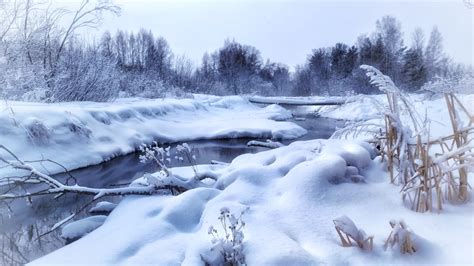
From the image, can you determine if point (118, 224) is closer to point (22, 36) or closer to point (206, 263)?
point (206, 263)

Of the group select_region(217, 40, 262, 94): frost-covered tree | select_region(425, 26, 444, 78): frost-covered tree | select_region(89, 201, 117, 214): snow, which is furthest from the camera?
select_region(217, 40, 262, 94): frost-covered tree

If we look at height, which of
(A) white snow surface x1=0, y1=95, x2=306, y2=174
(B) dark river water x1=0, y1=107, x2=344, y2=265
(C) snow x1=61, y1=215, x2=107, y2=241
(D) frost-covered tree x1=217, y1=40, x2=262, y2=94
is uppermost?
(D) frost-covered tree x1=217, y1=40, x2=262, y2=94

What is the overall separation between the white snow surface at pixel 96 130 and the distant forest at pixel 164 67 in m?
2.12

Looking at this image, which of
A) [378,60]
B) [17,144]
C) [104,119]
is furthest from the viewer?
[378,60]

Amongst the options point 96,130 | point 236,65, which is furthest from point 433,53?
point 96,130

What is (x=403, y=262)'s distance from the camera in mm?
1687

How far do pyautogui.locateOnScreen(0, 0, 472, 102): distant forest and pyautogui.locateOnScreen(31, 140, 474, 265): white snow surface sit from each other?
13.4 feet

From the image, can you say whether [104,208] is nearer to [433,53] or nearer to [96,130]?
[96,130]

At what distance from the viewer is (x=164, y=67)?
29062 millimetres

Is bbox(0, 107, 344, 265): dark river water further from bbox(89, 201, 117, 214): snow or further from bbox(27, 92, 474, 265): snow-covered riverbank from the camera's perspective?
bbox(27, 92, 474, 265): snow-covered riverbank

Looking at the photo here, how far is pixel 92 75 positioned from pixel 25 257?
40.2ft

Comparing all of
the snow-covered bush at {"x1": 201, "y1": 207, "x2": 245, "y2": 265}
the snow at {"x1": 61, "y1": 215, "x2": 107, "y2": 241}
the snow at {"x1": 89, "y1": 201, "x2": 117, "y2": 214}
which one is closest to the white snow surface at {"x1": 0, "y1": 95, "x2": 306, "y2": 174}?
the snow at {"x1": 89, "y1": 201, "x2": 117, "y2": 214}

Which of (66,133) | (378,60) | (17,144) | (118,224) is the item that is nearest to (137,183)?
(118,224)

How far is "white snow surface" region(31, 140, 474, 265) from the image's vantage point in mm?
1788
